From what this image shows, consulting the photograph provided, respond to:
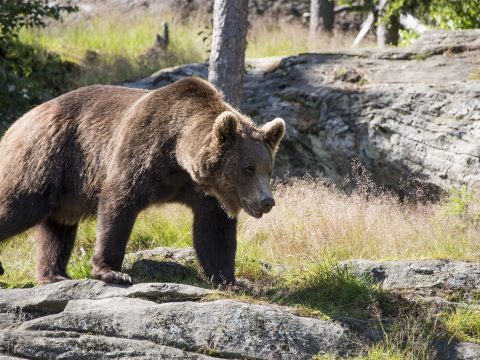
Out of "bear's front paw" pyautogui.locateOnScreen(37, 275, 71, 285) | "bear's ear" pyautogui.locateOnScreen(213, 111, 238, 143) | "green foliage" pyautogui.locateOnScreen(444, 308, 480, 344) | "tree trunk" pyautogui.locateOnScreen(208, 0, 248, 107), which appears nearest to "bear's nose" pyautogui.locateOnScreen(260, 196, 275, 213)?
"bear's ear" pyautogui.locateOnScreen(213, 111, 238, 143)

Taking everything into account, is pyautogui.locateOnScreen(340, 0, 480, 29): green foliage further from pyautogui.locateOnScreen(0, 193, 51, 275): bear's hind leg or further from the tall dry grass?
pyautogui.locateOnScreen(0, 193, 51, 275): bear's hind leg

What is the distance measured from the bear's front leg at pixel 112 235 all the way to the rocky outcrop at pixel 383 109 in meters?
4.44

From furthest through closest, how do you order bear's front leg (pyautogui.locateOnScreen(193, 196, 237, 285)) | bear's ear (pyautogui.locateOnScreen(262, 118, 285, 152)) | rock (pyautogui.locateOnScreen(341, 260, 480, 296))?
bear's front leg (pyautogui.locateOnScreen(193, 196, 237, 285)) → rock (pyautogui.locateOnScreen(341, 260, 480, 296)) → bear's ear (pyautogui.locateOnScreen(262, 118, 285, 152))

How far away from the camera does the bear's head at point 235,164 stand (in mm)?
6492

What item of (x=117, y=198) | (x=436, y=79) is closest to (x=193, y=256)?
(x=117, y=198)

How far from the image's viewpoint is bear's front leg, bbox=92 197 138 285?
6625 millimetres

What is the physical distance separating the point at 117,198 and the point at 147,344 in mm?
1412

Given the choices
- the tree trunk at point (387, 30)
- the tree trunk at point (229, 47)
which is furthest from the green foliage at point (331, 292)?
the tree trunk at point (387, 30)

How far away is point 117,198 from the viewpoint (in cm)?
664

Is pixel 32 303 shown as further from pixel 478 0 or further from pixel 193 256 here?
pixel 478 0

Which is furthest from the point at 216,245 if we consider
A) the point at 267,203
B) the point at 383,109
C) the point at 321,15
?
the point at 321,15

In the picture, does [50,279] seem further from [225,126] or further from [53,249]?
[225,126]

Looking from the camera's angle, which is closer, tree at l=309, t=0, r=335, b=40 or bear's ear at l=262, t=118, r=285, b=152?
bear's ear at l=262, t=118, r=285, b=152

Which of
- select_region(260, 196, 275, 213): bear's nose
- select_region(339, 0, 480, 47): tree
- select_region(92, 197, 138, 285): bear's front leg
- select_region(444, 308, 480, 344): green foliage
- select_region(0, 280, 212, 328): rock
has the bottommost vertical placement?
select_region(444, 308, 480, 344): green foliage
